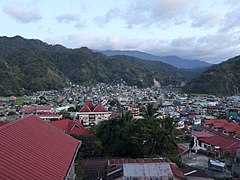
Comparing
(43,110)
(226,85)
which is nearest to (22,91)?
(43,110)

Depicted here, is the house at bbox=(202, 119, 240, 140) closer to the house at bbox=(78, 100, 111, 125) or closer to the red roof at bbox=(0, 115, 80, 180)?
the house at bbox=(78, 100, 111, 125)

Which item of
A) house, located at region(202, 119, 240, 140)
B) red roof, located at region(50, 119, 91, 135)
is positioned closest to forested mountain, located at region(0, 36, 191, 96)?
red roof, located at region(50, 119, 91, 135)

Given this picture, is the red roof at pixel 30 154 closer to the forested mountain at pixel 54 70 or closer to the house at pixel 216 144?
the house at pixel 216 144

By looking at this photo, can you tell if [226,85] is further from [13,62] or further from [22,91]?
[13,62]

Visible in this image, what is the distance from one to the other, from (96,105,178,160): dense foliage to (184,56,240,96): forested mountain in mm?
83274

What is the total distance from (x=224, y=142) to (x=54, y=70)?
105m

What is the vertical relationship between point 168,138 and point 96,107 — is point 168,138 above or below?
above

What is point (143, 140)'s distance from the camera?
58.7 ft

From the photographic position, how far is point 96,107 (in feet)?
149

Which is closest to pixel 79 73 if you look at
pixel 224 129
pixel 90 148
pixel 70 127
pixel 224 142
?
pixel 224 129

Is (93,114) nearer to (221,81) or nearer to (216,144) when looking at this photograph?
(216,144)

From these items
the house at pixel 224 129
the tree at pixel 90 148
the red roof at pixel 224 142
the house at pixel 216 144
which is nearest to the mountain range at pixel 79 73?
the house at pixel 224 129

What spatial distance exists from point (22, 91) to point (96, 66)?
5690cm

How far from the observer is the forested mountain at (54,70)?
3819 inches
